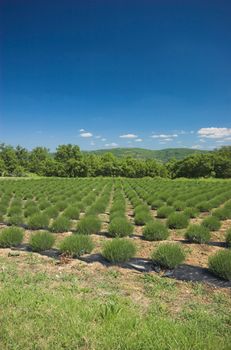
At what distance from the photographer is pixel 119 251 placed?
251 inches

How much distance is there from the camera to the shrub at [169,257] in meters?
5.96

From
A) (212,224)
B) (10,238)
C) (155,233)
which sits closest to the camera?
(10,238)

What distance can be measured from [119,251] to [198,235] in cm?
276

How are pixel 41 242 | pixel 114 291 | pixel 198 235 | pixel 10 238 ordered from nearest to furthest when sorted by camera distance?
pixel 114 291 → pixel 41 242 → pixel 10 238 → pixel 198 235

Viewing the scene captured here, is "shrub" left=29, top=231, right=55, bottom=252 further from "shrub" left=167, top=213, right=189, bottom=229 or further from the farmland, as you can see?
"shrub" left=167, top=213, right=189, bottom=229

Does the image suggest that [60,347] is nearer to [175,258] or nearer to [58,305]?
[58,305]

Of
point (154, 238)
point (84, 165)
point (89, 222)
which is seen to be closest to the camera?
point (154, 238)

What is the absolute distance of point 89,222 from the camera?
9336 mm

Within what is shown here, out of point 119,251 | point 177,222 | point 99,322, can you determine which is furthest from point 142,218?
point 99,322

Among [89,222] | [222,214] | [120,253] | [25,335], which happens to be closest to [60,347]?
[25,335]

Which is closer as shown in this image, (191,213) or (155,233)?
(155,233)

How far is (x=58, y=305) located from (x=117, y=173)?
7401cm

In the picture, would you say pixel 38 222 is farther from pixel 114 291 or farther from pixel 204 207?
pixel 204 207

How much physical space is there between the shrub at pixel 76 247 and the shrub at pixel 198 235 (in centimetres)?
287
